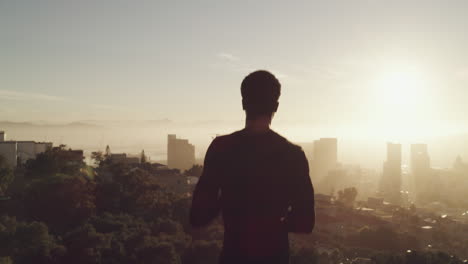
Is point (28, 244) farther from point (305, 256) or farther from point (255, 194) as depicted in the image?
point (255, 194)

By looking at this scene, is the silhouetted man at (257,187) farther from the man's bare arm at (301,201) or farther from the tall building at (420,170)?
the tall building at (420,170)

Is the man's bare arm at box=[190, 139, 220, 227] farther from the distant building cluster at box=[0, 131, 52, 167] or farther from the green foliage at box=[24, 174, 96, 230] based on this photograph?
the distant building cluster at box=[0, 131, 52, 167]

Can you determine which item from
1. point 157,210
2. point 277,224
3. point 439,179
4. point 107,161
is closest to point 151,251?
point 157,210

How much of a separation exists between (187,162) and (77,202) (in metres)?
99.9

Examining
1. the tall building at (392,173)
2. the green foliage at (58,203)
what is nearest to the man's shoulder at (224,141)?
the green foliage at (58,203)

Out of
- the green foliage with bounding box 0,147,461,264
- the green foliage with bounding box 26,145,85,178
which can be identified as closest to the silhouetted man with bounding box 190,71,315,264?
the green foliage with bounding box 0,147,461,264

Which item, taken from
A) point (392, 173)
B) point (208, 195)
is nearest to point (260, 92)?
point (208, 195)

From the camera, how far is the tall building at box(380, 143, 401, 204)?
143000 millimetres

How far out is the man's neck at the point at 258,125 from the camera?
2564 millimetres

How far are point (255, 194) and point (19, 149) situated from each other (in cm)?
6158

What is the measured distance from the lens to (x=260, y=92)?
253 cm

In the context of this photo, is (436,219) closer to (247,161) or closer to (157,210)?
(157,210)

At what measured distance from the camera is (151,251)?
72.9ft

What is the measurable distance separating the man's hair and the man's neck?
31 millimetres
